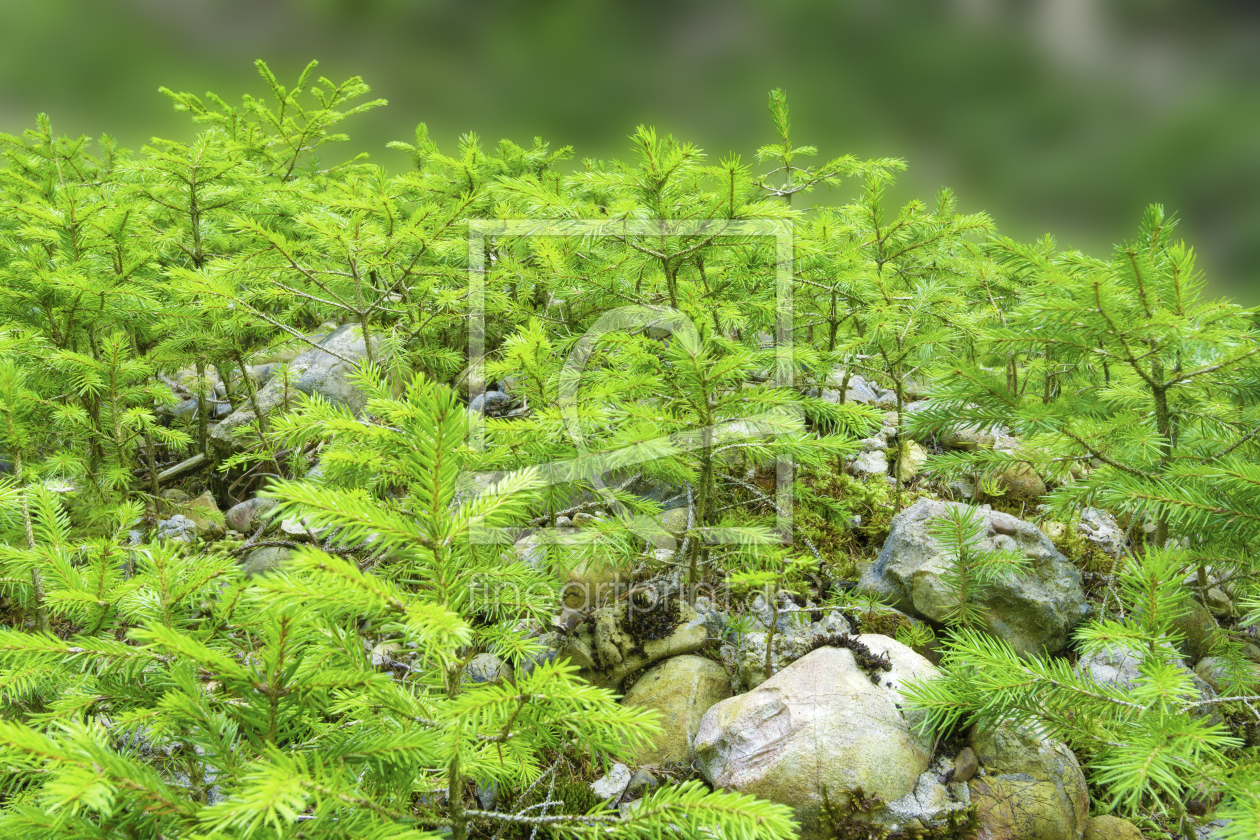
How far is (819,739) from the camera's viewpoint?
205cm

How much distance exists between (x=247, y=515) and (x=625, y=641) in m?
3.33

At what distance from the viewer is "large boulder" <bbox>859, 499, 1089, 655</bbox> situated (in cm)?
262

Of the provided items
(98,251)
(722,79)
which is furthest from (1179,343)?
(722,79)

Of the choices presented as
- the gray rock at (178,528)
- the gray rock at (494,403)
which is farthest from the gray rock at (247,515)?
the gray rock at (494,403)

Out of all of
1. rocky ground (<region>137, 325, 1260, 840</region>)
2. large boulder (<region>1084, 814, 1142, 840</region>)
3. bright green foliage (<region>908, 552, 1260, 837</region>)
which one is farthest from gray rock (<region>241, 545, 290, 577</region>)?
large boulder (<region>1084, 814, 1142, 840</region>)

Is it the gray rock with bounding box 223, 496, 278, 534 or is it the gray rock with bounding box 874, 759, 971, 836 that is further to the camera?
the gray rock with bounding box 223, 496, 278, 534

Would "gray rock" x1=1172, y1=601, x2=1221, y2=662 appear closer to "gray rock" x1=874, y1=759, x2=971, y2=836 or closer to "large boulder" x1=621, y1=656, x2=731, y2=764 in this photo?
"gray rock" x1=874, y1=759, x2=971, y2=836

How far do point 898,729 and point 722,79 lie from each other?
6.87m

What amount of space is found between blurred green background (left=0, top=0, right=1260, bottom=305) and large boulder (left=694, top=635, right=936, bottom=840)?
1.90 m

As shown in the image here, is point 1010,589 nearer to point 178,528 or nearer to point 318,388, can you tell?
point 178,528

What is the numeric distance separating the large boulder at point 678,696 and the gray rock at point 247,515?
325 centimetres

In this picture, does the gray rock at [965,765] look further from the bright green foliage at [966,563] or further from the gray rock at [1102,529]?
the gray rock at [1102,529]

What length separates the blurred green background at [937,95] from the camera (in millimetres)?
3105

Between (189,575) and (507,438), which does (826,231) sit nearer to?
(507,438)
